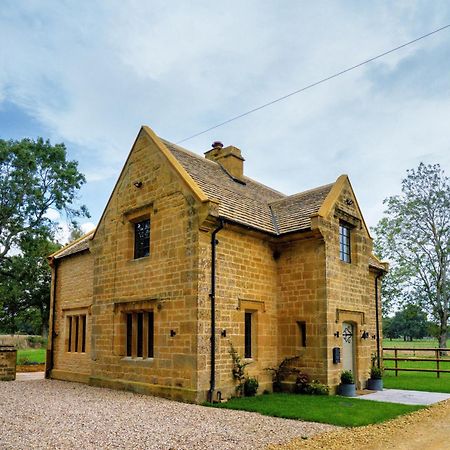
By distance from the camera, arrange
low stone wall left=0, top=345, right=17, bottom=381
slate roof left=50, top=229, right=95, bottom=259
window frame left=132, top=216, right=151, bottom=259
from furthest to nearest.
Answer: slate roof left=50, top=229, right=95, bottom=259
low stone wall left=0, top=345, right=17, bottom=381
window frame left=132, top=216, right=151, bottom=259

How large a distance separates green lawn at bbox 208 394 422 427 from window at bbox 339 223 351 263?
522 cm

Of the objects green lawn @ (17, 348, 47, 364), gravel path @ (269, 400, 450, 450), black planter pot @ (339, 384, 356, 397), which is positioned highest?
gravel path @ (269, 400, 450, 450)

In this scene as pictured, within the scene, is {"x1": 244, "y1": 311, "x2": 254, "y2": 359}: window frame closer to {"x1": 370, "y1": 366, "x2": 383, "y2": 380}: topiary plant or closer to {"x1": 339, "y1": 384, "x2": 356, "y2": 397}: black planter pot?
{"x1": 339, "y1": 384, "x2": 356, "y2": 397}: black planter pot

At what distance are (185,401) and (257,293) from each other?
165 inches

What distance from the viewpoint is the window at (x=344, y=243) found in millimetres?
16759

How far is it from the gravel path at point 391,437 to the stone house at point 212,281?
13.2ft

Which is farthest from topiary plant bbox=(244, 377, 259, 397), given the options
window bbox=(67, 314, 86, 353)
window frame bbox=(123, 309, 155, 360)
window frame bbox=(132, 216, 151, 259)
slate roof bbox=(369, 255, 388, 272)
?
slate roof bbox=(369, 255, 388, 272)

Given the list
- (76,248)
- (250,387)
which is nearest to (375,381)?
(250,387)

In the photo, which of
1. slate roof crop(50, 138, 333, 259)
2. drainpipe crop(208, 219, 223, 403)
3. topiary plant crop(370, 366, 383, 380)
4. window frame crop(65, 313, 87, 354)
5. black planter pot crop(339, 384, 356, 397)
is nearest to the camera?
drainpipe crop(208, 219, 223, 403)

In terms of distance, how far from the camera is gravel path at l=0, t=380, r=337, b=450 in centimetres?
825

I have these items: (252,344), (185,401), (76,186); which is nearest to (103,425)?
(185,401)

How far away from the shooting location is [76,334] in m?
19.8

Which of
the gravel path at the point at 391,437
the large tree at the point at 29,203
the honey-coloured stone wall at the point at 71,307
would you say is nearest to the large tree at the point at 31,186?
the large tree at the point at 29,203

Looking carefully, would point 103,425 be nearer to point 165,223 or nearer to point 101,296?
point 165,223
